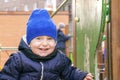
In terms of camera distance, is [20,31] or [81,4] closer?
[81,4]

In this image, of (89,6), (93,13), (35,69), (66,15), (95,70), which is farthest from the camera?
(66,15)

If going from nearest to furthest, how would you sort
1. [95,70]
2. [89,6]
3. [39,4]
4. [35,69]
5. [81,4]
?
[35,69], [95,70], [89,6], [81,4], [39,4]

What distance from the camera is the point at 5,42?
15.1 meters

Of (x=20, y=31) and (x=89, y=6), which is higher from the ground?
(x=89, y=6)

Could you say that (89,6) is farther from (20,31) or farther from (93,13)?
(20,31)

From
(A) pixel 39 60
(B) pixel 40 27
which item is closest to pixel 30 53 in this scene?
(A) pixel 39 60

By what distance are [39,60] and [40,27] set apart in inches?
9.0

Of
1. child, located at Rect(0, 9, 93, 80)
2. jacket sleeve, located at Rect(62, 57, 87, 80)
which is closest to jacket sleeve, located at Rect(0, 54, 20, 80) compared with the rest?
child, located at Rect(0, 9, 93, 80)

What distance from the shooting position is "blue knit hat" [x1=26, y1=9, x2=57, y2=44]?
2.96m

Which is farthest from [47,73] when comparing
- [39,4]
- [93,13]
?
[39,4]

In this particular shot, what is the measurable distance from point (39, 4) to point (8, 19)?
8.67 ft

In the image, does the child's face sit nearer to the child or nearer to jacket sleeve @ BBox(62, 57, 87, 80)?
the child

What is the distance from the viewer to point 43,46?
2900mm

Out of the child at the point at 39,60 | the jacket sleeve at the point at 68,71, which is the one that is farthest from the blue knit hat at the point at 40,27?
the jacket sleeve at the point at 68,71
